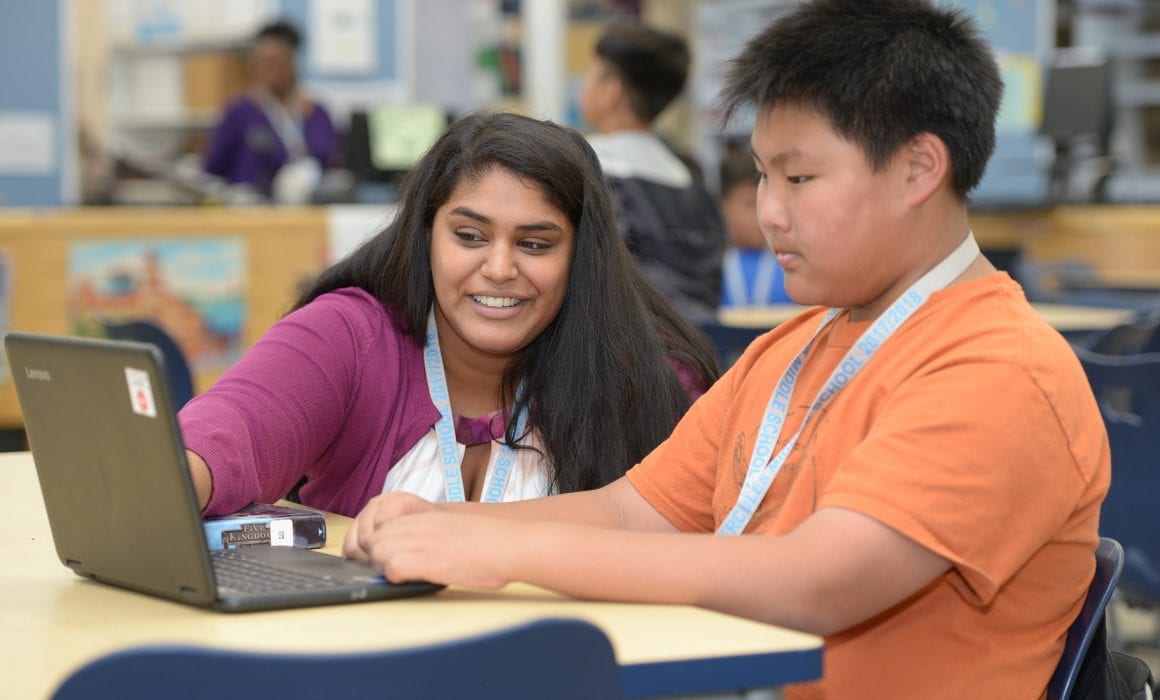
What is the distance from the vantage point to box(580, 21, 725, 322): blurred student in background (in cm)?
369

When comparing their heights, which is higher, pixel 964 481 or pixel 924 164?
pixel 924 164

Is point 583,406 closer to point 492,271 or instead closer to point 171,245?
point 492,271

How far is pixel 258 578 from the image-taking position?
133cm

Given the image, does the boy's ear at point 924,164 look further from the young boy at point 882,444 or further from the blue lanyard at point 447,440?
the blue lanyard at point 447,440

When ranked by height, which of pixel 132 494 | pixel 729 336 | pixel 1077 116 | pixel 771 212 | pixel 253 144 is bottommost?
pixel 729 336

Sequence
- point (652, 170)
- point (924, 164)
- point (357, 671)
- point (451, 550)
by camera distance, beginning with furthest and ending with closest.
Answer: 1. point (652, 170)
2. point (924, 164)
3. point (451, 550)
4. point (357, 671)

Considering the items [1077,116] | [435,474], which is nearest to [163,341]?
[435,474]

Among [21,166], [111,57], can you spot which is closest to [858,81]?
[21,166]

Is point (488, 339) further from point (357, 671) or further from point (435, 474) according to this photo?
point (357, 671)

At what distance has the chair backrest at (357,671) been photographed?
87 centimetres

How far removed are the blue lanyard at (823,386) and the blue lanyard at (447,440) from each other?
0.51 metres

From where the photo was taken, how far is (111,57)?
8.66 meters

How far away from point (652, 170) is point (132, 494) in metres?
2.56

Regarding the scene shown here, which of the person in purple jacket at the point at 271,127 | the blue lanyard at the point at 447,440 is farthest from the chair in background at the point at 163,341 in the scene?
the person in purple jacket at the point at 271,127
